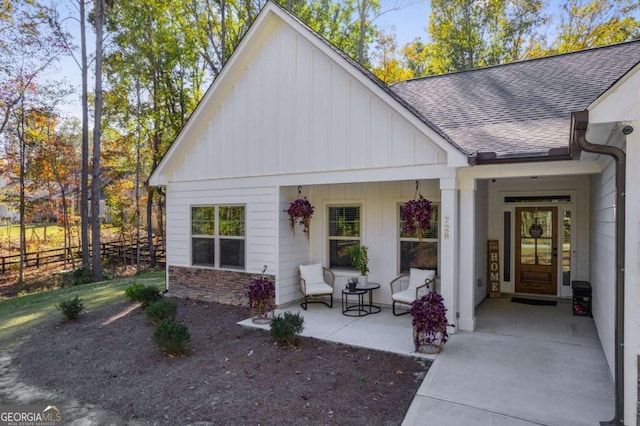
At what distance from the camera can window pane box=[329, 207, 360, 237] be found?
8328mm

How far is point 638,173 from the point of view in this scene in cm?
314

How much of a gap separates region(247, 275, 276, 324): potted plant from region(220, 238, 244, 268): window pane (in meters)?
1.32

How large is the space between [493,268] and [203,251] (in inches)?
266

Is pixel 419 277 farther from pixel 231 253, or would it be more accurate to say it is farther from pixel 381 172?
pixel 231 253

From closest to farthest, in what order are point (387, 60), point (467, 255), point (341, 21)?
1. point (467, 255)
2. point (341, 21)
3. point (387, 60)

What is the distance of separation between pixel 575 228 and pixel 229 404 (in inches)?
313

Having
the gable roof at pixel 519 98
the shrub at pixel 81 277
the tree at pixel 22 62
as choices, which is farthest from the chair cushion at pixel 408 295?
the tree at pixel 22 62

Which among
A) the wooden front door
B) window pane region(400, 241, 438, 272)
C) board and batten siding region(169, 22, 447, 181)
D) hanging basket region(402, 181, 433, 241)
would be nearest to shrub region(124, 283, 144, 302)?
board and batten siding region(169, 22, 447, 181)

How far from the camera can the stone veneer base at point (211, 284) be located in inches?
331

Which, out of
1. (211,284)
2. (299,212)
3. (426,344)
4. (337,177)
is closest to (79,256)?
(211,284)

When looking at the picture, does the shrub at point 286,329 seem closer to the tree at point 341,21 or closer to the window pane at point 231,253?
the window pane at point 231,253

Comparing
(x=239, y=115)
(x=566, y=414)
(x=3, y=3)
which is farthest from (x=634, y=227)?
(x=3, y=3)

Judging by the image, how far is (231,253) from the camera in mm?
8656

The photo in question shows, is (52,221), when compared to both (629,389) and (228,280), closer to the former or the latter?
(228,280)
